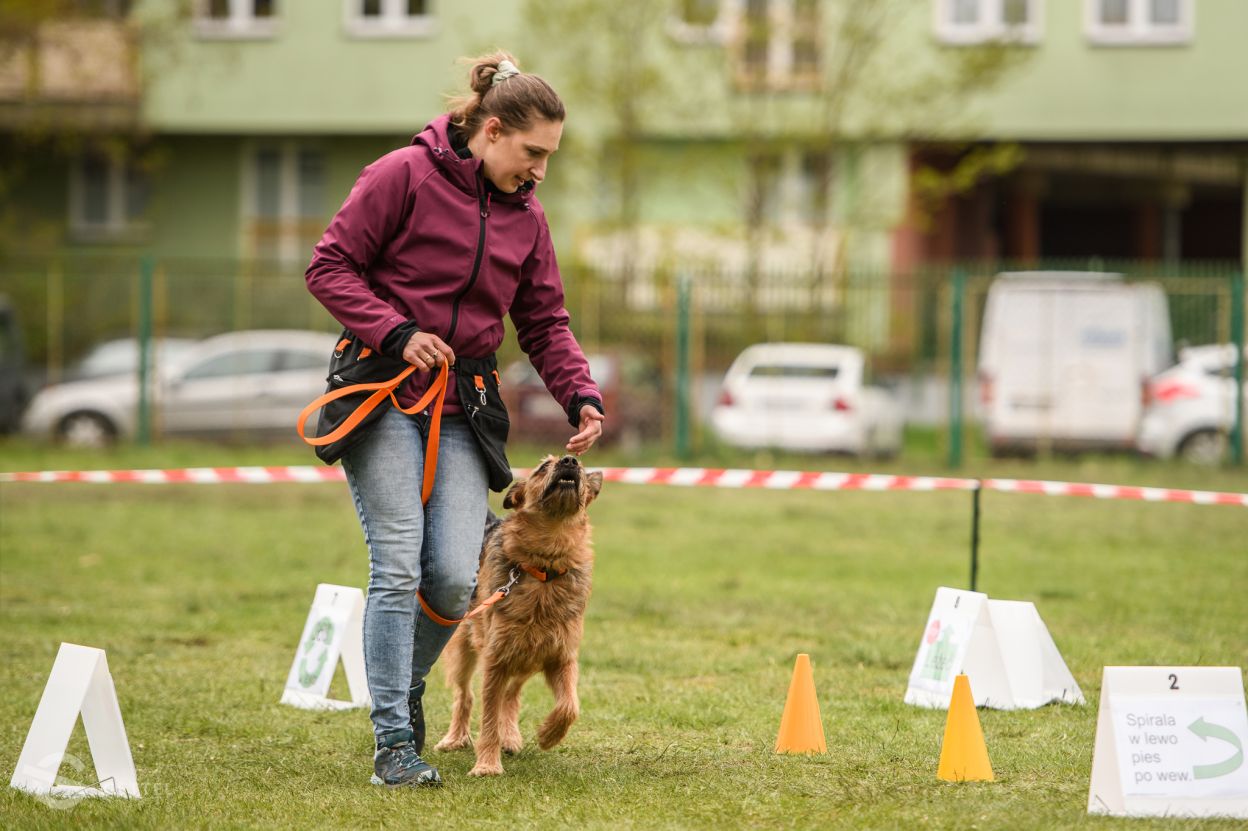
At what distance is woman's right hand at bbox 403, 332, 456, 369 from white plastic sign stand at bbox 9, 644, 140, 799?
1239 mm

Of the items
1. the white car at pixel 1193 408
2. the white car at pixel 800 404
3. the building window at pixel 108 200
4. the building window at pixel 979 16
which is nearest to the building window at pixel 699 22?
the building window at pixel 979 16

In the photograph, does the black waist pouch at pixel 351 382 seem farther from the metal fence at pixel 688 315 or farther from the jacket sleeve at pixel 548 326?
the metal fence at pixel 688 315

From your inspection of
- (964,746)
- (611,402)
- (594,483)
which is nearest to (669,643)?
(594,483)

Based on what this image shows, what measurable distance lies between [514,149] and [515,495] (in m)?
1.19

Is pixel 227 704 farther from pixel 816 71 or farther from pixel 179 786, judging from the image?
pixel 816 71

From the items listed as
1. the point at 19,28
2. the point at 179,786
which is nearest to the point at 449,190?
the point at 179,786

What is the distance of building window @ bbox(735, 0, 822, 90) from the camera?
875 inches

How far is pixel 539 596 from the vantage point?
522 centimetres

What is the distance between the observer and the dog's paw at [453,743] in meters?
5.68

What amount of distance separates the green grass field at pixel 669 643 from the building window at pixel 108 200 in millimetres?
15305

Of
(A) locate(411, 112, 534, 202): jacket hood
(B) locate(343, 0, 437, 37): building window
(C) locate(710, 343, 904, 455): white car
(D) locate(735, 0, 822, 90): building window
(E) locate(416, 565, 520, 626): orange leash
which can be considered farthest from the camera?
(B) locate(343, 0, 437, 37): building window

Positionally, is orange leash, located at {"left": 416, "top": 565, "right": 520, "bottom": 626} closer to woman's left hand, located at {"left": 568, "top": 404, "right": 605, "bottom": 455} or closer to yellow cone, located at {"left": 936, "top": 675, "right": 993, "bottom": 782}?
woman's left hand, located at {"left": 568, "top": 404, "right": 605, "bottom": 455}

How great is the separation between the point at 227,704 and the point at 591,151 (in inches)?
720

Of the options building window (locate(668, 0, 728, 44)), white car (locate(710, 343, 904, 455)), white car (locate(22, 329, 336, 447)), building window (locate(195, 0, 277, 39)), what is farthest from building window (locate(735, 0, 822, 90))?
building window (locate(195, 0, 277, 39))
